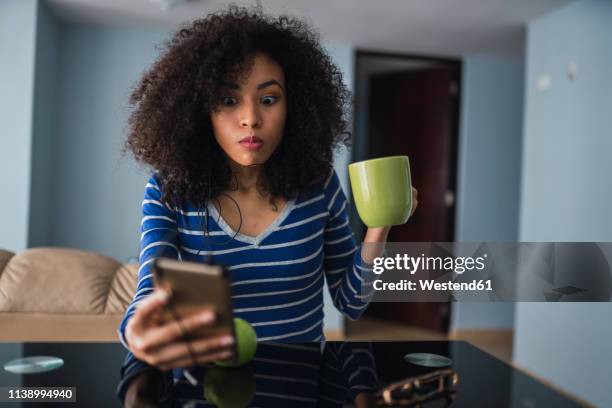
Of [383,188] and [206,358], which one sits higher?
[383,188]

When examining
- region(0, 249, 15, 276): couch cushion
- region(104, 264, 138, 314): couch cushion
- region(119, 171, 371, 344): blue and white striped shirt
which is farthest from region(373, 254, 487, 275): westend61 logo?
region(0, 249, 15, 276): couch cushion

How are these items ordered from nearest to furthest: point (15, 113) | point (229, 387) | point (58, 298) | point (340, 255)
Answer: point (229, 387)
point (340, 255)
point (58, 298)
point (15, 113)

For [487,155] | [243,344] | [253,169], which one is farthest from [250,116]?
[487,155]

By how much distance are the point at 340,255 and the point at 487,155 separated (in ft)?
12.7

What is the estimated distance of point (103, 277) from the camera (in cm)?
155

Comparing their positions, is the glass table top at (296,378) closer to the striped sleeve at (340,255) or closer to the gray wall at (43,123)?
the striped sleeve at (340,255)

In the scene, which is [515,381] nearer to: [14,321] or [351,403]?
[351,403]

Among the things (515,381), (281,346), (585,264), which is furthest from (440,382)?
(585,264)

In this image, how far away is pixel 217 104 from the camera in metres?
0.90

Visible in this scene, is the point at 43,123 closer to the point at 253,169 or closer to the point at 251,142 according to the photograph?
the point at 253,169

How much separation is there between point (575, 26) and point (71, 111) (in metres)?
3.51

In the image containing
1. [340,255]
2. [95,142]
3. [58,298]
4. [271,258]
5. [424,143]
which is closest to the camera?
[271,258]

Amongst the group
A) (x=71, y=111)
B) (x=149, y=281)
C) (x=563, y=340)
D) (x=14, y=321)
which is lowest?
(x=563, y=340)

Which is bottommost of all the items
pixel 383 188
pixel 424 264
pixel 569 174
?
pixel 424 264
